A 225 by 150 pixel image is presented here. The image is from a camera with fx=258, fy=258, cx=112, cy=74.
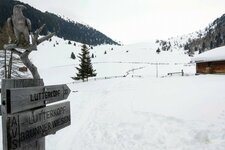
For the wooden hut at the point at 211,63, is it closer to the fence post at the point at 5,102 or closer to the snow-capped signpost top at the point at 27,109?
the snow-capped signpost top at the point at 27,109

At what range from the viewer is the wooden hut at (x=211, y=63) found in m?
32.8

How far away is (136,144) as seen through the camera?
33.2ft

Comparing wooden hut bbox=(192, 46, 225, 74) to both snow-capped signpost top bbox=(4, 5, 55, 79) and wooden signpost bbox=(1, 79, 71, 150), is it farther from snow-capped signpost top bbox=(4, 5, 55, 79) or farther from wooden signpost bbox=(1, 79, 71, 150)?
wooden signpost bbox=(1, 79, 71, 150)

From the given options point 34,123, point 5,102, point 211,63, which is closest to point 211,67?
point 211,63

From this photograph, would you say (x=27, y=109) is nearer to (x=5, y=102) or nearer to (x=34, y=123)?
(x=34, y=123)

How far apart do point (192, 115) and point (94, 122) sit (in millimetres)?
4935

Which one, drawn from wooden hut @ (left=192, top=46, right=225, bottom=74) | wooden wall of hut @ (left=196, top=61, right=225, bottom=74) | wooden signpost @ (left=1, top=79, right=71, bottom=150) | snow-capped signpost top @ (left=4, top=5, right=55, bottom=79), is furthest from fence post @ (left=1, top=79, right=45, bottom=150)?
wooden wall of hut @ (left=196, top=61, right=225, bottom=74)

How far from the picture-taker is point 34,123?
309cm

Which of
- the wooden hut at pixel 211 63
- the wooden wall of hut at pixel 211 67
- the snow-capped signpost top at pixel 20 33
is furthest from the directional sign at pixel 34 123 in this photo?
the wooden wall of hut at pixel 211 67

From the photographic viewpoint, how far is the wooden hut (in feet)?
108

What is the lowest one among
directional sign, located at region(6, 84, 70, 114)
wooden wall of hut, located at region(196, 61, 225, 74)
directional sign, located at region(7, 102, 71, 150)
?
directional sign, located at region(7, 102, 71, 150)

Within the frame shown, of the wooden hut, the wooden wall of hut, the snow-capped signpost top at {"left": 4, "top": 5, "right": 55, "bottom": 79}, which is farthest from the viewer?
the wooden wall of hut

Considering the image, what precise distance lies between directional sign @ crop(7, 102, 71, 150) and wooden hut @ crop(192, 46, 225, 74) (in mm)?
31678

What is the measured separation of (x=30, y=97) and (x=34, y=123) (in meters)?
0.32
